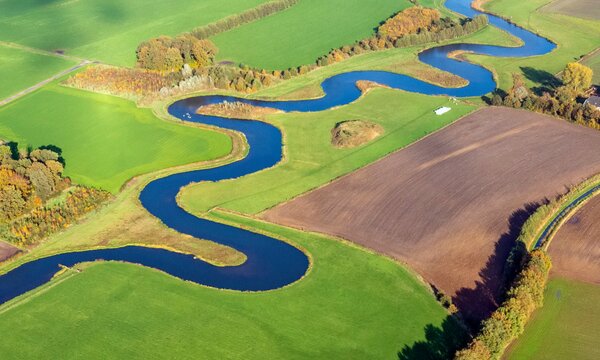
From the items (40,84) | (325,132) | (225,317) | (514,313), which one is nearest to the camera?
(514,313)

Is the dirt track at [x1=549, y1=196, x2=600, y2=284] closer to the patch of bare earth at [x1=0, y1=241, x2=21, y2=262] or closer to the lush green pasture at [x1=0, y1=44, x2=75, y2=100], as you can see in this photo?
the patch of bare earth at [x1=0, y1=241, x2=21, y2=262]

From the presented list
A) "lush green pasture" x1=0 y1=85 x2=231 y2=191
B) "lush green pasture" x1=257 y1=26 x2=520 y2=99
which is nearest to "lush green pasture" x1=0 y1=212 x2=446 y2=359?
"lush green pasture" x1=0 y1=85 x2=231 y2=191

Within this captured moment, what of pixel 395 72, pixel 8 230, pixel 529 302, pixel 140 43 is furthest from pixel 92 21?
pixel 529 302

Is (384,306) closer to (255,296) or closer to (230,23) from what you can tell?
(255,296)

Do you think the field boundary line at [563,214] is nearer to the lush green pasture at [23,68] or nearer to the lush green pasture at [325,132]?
the lush green pasture at [325,132]

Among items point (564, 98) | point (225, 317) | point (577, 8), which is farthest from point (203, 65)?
point (577, 8)

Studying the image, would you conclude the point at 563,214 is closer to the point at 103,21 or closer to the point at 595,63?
the point at 595,63
